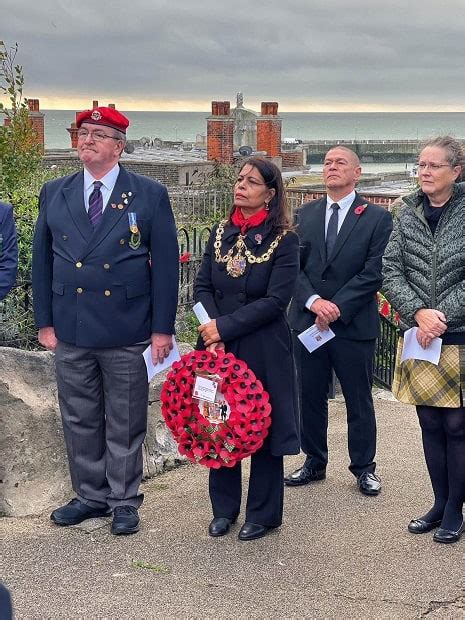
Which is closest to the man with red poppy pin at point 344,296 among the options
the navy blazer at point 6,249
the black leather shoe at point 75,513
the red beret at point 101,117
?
the black leather shoe at point 75,513

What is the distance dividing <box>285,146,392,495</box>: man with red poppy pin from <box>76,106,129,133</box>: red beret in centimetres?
132

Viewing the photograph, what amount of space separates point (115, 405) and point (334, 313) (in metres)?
1.33

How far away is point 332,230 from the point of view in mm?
5379

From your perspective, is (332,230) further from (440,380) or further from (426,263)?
(440,380)

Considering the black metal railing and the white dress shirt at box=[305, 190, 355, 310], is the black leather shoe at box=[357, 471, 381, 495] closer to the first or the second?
the white dress shirt at box=[305, 190, 355, 310]

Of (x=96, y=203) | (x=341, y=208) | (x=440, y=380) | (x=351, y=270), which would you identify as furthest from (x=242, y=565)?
(x=341, y=208)

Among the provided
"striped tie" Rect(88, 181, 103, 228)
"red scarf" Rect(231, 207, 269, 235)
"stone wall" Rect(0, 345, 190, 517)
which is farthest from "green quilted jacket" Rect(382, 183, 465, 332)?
"stone wall" Rect(0, 345, 190, 517)

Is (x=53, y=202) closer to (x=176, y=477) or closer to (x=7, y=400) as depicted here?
(x=7, y=400)

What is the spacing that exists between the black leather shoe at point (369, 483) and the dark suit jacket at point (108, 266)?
155 cm

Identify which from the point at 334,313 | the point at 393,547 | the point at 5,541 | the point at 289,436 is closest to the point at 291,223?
the point at 334,313

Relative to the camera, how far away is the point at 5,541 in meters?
4.64

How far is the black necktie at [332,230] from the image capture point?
5.37 metres

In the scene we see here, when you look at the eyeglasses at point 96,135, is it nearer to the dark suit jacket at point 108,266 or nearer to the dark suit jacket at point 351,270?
the dark suit jacket at point 108,266

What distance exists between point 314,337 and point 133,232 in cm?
130
